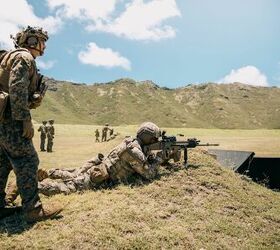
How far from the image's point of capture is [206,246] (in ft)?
26.6

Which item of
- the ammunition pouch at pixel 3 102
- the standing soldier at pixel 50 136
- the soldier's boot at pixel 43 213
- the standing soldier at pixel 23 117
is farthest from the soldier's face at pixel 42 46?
the standing soldier at pixel 50 136

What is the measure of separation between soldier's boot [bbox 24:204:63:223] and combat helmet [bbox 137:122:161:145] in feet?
10.9

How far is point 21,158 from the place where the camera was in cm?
805

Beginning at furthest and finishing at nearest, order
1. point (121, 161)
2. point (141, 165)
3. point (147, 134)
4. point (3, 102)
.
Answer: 1. point (147, 134)
2. point (121, 161)
3. point (141, 165)
4. point (3, 102)

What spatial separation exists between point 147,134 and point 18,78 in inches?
172

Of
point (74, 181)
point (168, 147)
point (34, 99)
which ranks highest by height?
point (34, 99)

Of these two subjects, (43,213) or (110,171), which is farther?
(110,171)

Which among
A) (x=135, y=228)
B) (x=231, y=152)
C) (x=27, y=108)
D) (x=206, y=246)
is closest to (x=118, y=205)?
(x=135, y=228)

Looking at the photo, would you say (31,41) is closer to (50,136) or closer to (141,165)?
(141,165)

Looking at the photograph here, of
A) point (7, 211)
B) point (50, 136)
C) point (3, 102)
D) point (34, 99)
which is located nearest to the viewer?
point (3, 102)

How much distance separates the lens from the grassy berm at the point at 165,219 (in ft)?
25.6

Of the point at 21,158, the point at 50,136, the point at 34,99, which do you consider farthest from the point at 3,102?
the point at 50,136

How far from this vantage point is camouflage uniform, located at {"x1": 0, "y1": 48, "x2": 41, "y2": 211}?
7688 millimetres

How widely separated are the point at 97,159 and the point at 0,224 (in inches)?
135
